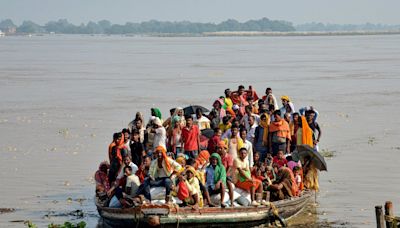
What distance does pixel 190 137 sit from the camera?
18.0 m

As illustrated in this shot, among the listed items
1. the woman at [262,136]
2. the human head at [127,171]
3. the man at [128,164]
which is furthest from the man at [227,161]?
the woman at [262,136]

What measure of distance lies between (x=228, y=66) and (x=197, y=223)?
54.8 meters

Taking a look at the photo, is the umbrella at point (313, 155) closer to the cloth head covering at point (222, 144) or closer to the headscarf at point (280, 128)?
the headscarf at point (280, 128)

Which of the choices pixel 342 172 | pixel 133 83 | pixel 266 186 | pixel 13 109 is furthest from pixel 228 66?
pixel 266 186

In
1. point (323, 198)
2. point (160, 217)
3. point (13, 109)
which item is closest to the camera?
point (160, 217)

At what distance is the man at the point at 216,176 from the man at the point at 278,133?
2.88m

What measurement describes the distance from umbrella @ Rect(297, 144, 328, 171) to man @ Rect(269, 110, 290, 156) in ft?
1.35

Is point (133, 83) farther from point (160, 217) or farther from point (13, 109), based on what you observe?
point (160, 217)

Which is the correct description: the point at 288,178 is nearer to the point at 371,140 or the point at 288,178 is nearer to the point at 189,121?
the point at 189,121

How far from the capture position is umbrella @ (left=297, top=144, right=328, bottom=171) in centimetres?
1825

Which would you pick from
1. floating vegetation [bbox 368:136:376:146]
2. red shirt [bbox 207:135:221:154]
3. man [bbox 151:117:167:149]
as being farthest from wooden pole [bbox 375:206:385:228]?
floating vegetation [bbox 368:136:376:146]

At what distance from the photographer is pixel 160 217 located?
1539 cm

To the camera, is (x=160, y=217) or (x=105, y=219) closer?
(x=160, y=217)

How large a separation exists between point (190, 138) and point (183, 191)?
2534 millimetres
